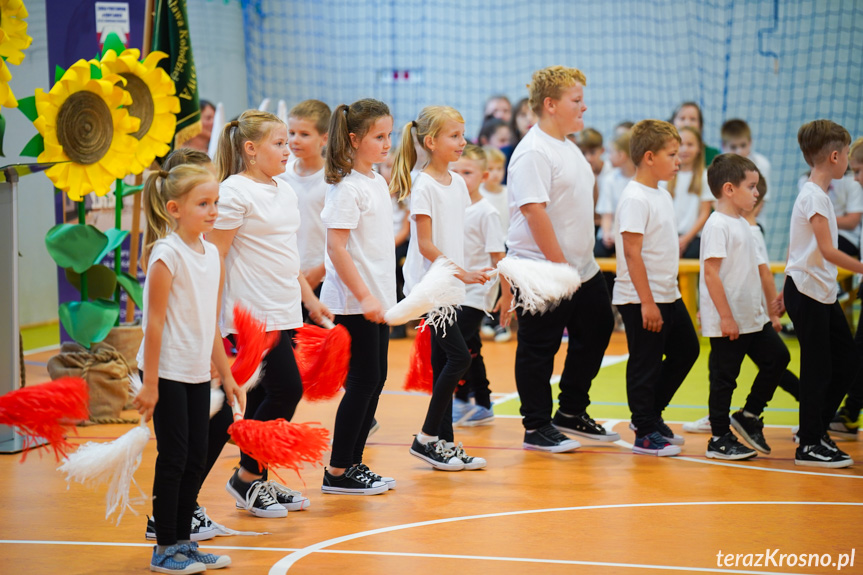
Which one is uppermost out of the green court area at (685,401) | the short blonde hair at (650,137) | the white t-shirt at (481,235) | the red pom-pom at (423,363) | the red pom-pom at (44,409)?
the short blonde hair at (650,137)

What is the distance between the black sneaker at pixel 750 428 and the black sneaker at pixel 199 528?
219 centimetres

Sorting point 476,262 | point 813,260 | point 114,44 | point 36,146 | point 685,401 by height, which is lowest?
point 685,401

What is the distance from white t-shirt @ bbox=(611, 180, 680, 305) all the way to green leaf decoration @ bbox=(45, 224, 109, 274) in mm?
2340

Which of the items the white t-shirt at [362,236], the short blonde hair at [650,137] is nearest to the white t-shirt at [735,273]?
the short blonde hair at [650,137]

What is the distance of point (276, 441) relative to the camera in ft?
9.21

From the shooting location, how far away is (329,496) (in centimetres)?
349

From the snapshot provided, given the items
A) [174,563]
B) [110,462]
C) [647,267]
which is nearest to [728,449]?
[647,267]

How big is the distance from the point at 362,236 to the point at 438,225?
0.41 metres

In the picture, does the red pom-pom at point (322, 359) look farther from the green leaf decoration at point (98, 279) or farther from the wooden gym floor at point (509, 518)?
the green leaf decoration at point (98, 279)

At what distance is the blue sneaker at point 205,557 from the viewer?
8.83ft

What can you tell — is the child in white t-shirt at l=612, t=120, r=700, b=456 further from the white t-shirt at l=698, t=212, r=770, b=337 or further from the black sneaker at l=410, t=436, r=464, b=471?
the black sneaker at l=410, t=436, r=464, b=471

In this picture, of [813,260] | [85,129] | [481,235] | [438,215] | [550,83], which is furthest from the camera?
[481,235]

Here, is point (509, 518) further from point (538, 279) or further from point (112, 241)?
point (112, 241)

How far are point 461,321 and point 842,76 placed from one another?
6253 millimetres
